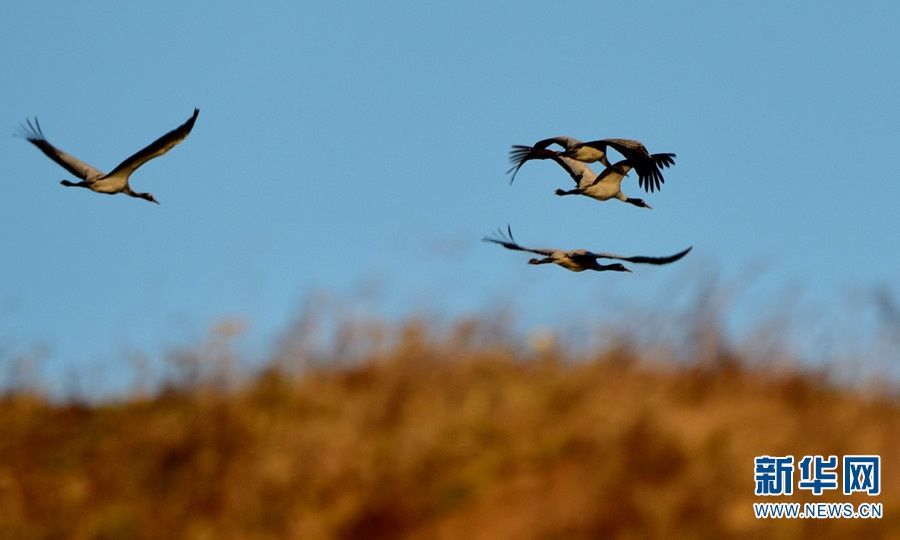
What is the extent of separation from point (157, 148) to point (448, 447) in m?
4.19

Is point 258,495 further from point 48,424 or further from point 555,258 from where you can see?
point 555,258

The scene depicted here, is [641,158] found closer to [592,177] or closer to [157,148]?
[592,177]

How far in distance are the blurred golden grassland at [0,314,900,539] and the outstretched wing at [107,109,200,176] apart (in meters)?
2.12

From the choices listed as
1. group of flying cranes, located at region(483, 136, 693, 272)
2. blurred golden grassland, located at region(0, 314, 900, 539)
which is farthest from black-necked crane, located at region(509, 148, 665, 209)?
blurred golden grassland, located at region(0, 314, 900, 539)

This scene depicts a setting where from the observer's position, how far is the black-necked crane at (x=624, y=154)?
12.2m

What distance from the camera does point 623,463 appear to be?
7148mm

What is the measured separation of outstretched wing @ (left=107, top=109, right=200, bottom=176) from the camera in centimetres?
1025

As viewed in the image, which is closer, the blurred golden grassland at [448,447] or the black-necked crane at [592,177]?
the blurred golden grassland at [448,447]

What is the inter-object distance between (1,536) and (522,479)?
290 cm

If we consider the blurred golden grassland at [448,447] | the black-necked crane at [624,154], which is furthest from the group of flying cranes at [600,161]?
the blurred golden grassland at [448,447]

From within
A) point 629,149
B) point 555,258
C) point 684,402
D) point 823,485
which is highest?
point 629,149

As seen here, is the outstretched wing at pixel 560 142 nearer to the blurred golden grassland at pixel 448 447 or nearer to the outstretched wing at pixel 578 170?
the outstretched wing at pixel 578 170

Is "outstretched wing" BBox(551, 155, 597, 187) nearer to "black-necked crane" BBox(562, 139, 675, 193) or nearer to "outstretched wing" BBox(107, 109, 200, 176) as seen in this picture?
"black-necked crane" BBox(562, 139, 675, 193)

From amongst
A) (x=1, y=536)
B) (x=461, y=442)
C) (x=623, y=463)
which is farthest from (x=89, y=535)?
(x=623, y=463)
